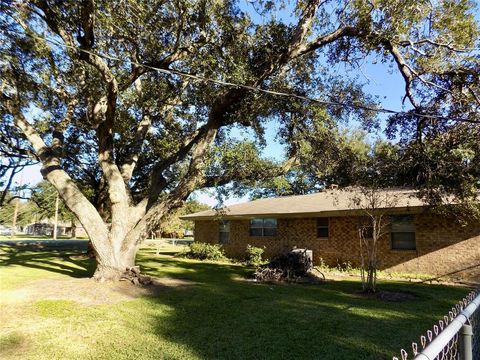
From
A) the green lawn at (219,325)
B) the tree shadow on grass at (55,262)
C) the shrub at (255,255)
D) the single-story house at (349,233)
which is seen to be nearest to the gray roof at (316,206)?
the single-story house at (349,233)

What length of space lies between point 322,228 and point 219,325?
12670 mm

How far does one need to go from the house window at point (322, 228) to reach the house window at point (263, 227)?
9.71 ft

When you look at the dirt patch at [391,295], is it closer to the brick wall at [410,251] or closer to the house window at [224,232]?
the brick wall at [410,251]

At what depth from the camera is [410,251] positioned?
1603cm

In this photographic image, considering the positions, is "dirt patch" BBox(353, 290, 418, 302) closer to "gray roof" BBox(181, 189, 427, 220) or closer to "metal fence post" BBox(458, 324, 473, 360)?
"gray roof" BBox(181, 189, 427, 220)

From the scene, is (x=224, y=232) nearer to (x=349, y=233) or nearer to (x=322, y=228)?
(x=322, y=228)

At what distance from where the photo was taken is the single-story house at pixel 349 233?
14.8m

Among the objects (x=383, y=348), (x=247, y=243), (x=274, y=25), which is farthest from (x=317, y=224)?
(x=383, y=348)

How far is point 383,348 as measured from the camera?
622cm

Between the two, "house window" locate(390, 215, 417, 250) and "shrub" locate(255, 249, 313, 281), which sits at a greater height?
"house window" locate(390, 215, 417, 250)

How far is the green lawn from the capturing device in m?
6.05


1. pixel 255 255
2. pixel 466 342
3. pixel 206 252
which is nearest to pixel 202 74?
pixel 466 342

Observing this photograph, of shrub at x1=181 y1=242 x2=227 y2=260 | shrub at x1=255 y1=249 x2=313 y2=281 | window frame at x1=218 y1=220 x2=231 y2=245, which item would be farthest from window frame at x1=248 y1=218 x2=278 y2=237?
shrub at x1=255 y1=249 x2=313 y2=281

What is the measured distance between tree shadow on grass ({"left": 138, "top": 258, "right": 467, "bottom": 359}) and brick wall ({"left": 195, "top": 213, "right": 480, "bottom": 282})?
2.70 meters
